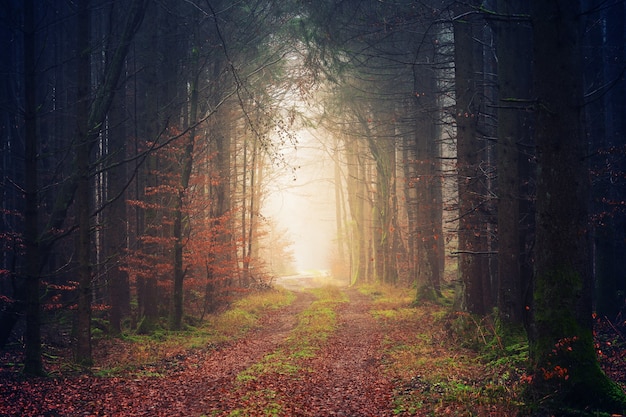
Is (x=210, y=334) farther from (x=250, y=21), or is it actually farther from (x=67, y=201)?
(x=250, y=21)

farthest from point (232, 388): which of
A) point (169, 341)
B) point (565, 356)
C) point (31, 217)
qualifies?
point (565, 356)

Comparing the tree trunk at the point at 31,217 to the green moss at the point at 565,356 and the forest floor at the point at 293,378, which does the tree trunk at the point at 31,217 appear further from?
the green moss at the point at 565,356

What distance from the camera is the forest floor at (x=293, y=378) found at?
7.08 metres

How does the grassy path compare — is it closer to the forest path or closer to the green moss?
the forest path

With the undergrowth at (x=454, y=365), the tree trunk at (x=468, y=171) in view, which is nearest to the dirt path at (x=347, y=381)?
→ the undergrowth at (x=454, y=365)

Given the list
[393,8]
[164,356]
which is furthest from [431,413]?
[393,8]

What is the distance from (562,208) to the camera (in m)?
5.93

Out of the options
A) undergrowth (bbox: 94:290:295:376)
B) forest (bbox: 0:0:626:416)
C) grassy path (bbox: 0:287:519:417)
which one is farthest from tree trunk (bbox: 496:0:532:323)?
undergrowth (bbox: 94:290:295:376)

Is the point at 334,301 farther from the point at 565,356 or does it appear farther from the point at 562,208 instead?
the point at 562,208

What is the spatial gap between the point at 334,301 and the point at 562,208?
1746 centimetres

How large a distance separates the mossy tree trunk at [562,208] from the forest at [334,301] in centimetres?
3

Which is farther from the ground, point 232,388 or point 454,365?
point 454,365

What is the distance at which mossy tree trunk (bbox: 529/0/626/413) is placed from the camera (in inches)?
231

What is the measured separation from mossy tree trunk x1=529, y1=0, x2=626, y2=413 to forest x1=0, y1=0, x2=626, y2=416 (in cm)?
3
